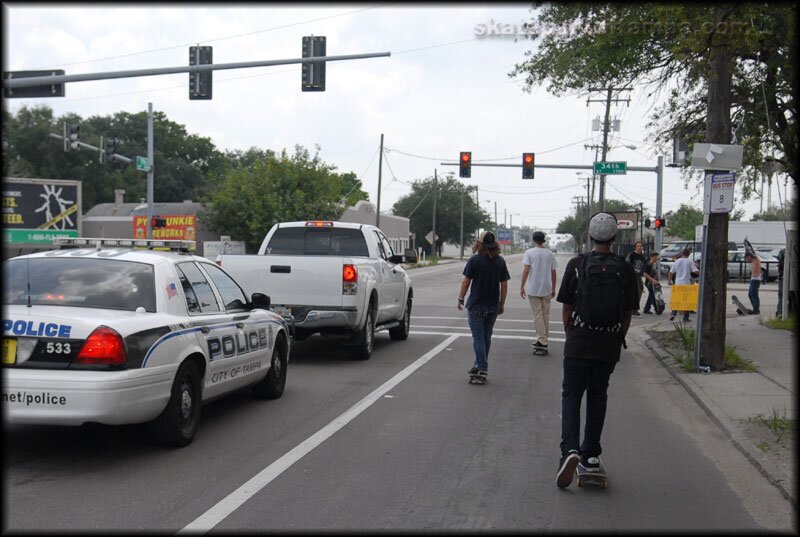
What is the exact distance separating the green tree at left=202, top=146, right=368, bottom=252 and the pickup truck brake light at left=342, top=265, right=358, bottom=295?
106 ft

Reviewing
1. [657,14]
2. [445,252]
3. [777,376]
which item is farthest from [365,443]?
[445,252]

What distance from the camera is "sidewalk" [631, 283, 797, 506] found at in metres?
6.69

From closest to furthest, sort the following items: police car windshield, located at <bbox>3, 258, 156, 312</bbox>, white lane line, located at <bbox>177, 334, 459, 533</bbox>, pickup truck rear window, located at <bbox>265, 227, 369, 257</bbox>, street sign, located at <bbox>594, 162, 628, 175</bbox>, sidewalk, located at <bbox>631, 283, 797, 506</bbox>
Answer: white lane line, located at <bbox>177, 334, 459, 533</bbox> → police car windshield, located at <bbox>3, 258, 156, 312</bbox> → sidewalk, located at <bbox>631, 283, 797, 506</bbox> → pickup truck rear window, located at <bbox>265, 227, 369, 257</bbox> → street sign, located at <bbox>594, 162, 628, 175</bbox>

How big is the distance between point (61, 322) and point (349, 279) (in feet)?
19.8

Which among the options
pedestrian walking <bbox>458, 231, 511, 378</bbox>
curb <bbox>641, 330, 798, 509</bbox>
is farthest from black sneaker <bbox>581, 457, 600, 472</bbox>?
pedestrian walking <bbox>458, 231, 511, 378</bbox>

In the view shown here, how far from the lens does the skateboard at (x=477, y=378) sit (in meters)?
10.4

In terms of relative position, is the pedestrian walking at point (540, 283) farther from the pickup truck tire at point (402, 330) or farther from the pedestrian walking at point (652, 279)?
the pedestrian walking at point (652, 279)

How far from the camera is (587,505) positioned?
5578 millimetres

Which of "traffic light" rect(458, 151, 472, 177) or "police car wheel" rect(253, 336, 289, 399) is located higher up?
"traffic light" rect(458, 151, 472, 177)

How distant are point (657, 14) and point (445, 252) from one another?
123843 millimetres

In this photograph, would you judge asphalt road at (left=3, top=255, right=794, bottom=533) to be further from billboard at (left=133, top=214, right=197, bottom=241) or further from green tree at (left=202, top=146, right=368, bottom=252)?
billboard at (left=133, top=214, right=197, bottom=241)

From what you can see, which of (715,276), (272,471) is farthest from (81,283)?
(715,276)

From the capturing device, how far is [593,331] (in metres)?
5.96

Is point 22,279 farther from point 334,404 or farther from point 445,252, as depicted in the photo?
point 445,252
